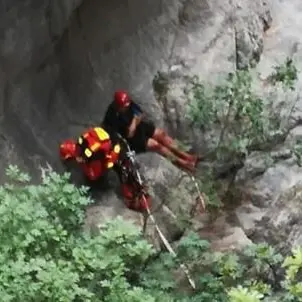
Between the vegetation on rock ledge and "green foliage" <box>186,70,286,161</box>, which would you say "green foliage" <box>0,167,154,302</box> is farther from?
"green foliage" <box>186,70,286,161</box>

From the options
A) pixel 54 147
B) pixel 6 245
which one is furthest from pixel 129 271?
pixel 54 147

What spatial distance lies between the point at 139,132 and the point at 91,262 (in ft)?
5.24

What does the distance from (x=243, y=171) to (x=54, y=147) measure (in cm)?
99

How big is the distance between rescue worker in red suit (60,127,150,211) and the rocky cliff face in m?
0.08

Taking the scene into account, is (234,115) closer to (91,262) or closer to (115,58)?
(115,58)

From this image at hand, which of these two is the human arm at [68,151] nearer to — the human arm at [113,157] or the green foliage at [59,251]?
the human arm at [113,157]

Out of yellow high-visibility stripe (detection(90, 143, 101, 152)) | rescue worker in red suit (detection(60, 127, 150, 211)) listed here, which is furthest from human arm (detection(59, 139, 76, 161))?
yellow high-visibility stripe (detection(90, 143, 101, 152))

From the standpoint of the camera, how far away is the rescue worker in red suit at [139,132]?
438 centimetres

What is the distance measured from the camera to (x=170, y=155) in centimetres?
445

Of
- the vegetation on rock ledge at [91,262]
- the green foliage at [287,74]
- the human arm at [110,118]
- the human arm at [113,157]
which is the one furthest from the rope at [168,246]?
the green foliage at [287,74]

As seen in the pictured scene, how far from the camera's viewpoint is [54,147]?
4305mm

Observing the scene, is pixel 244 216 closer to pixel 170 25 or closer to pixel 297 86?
pixel 297 86

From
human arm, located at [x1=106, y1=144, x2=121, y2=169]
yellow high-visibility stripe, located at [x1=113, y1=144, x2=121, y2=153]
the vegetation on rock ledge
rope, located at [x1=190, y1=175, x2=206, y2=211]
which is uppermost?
yellow high-visibility stripe, located at [x1=113, y1=144, x2=121, y2=153]

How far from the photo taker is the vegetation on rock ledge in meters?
2.84
